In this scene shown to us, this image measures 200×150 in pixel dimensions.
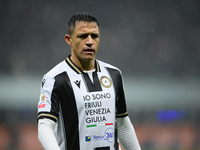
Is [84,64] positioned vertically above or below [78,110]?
above

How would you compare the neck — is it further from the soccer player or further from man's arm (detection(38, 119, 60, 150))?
man's arm (detection(38, 119, 60, 150))

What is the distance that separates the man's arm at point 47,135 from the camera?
69.5 inches

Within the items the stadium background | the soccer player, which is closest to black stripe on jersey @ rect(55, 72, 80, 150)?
the soccer player

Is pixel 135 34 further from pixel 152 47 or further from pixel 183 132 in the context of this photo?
pixel 183 132

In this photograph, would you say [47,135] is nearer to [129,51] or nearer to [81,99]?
[81,99]

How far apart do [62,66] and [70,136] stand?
47 cm

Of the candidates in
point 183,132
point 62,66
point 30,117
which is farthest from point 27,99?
point 62,66

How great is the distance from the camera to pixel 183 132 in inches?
367

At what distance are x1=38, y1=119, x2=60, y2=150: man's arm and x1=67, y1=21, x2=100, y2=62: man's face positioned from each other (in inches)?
19.0

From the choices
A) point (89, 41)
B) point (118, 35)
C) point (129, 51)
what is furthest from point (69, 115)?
point (129, 51)

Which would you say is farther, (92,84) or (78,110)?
(92,84)

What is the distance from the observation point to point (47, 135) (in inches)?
70.6

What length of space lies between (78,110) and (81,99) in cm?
7

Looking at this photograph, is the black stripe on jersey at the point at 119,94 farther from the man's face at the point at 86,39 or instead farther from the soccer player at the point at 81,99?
the man's face at the point at 86,39
